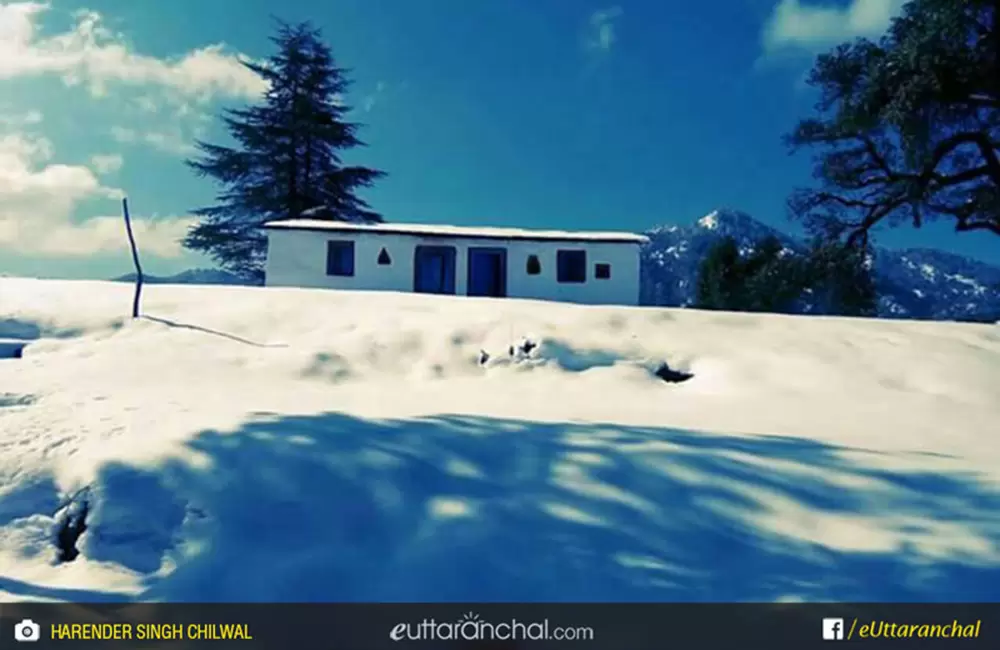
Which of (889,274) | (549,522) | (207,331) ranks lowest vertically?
(549,522)

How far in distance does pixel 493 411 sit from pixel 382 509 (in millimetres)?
2395

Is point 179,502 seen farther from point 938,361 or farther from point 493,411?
point 938,361

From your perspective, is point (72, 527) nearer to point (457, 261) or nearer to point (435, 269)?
point (457, 261)

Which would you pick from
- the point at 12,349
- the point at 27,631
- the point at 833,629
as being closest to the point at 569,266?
the point at 12,349

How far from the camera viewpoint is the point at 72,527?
12.7 ft

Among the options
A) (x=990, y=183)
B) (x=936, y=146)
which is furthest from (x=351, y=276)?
(x=990, y=183)

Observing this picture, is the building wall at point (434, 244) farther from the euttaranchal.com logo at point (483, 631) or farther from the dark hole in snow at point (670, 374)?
the euttaranchal.com logo at point (483, 631)

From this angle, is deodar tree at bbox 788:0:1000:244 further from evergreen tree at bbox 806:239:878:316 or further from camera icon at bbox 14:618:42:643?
camera icon at bbox 14:618:42:643

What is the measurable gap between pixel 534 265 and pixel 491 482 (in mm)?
→ 15844

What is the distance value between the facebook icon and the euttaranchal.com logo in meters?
1.09

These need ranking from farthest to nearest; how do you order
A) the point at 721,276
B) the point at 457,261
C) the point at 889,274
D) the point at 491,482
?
the point at 889,274
the point at 721,276
the point at 457,261
the point at 491,482

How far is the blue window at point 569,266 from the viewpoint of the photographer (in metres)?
19.9

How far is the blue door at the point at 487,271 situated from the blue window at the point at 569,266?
172 cm

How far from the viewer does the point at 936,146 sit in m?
17.8
